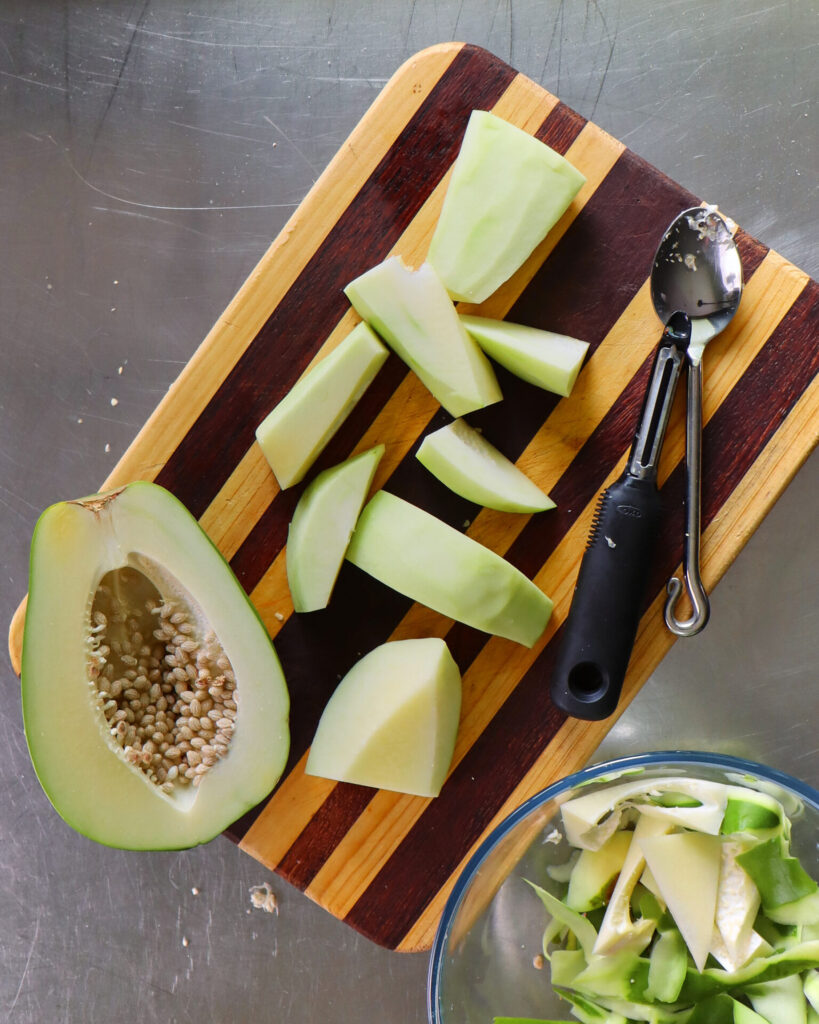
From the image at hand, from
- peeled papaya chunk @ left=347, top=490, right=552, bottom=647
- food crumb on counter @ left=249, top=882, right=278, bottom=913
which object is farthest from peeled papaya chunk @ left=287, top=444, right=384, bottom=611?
food crumb on counter @ left=249, top=882, right=278, bottom=913

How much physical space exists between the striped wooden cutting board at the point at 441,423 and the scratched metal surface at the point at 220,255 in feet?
0.52

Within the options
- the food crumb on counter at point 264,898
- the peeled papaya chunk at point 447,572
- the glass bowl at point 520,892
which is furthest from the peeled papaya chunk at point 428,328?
the food crumb on counter at point 264,898

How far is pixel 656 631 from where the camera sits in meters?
0.89

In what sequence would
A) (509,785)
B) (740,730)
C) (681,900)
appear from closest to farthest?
(681,900)
(509,785)
(740,730)

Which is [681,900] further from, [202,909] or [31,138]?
[31,138]

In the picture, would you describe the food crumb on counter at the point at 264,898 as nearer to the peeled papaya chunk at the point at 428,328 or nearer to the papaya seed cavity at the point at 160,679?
the papaya seed cavity at the point at 160,679

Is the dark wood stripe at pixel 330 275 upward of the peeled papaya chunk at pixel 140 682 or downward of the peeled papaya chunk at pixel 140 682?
upward

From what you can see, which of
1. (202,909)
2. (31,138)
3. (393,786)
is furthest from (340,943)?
(31,138)

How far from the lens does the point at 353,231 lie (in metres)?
0.90

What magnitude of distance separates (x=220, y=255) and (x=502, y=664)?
23.1 inches

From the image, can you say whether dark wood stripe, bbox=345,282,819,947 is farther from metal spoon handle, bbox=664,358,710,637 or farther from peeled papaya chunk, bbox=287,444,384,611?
peeled papaya chunk, bbox=287,444,384,611

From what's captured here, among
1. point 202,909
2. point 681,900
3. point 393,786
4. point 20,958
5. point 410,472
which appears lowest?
point 20,958

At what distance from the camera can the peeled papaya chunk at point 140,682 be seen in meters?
0.79

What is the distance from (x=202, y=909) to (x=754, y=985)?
2.10 ft
